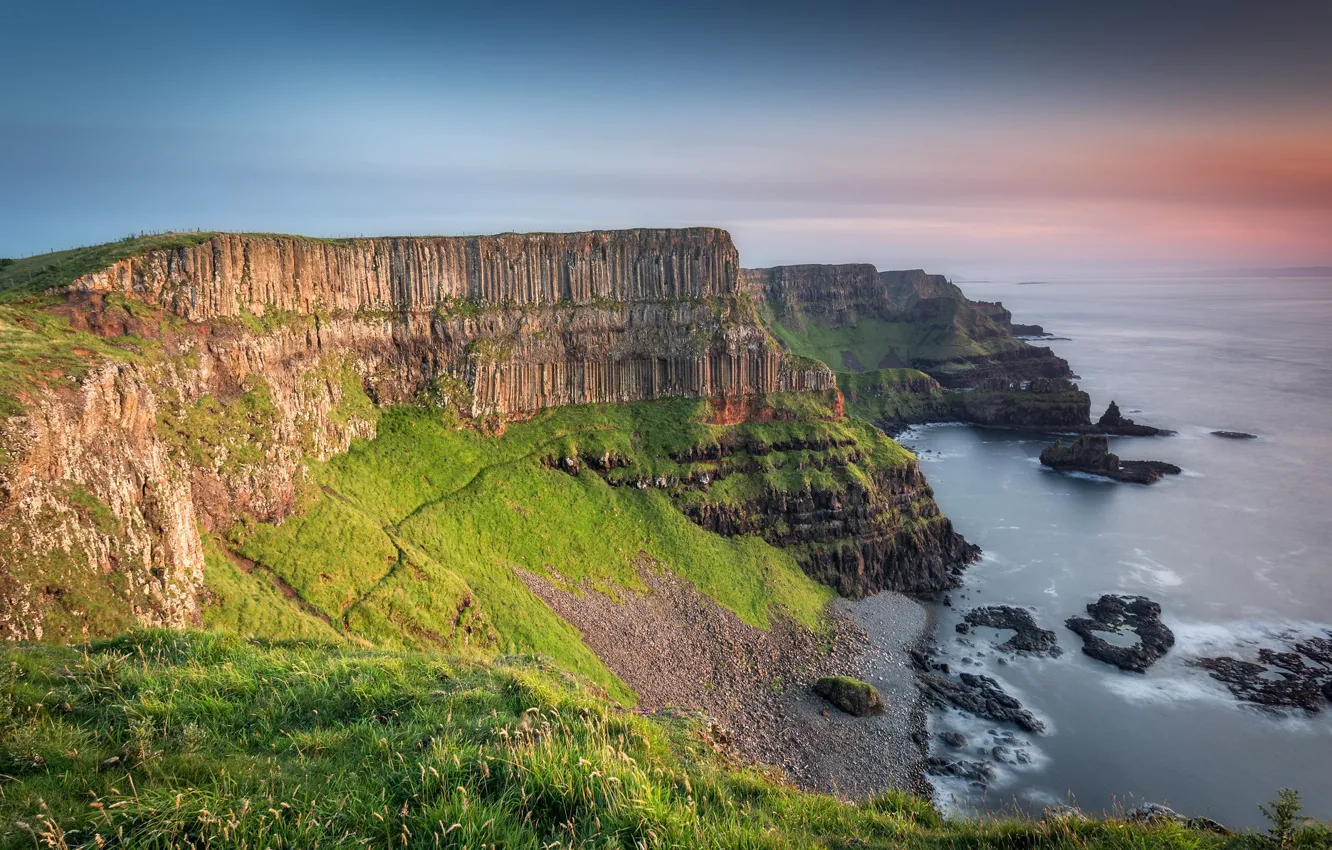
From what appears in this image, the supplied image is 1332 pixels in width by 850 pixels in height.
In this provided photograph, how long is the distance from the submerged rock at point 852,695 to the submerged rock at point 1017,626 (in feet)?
53.4

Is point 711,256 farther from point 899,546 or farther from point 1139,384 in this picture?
point 1139,384

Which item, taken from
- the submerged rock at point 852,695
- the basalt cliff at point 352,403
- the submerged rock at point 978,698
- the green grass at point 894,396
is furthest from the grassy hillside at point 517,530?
the green grass at point 894,396

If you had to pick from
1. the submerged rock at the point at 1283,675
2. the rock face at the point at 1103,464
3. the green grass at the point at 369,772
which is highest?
the green grass at the point at 369,772

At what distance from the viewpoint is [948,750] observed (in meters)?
44.8

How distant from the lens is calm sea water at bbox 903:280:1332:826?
42.4 m

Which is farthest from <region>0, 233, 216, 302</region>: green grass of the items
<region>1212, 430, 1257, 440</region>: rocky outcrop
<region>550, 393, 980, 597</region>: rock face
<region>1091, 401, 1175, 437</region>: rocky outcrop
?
<region>1212, 430, 1257, 440</region>: rocky outcrop

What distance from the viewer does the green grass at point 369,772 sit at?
25.2ft

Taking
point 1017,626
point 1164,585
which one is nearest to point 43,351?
point 1017,626

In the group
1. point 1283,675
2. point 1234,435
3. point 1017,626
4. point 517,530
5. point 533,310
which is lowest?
point 1283,675

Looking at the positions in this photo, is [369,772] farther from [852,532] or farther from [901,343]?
[901,343]

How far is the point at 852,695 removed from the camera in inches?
1868

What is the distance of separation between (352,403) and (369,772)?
50.6 m

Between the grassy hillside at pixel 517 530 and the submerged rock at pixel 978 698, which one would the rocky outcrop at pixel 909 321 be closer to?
the grassy hillside at pixel 517 530

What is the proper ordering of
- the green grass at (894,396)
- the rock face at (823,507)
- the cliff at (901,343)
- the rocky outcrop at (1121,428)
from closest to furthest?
the rock face at (823,507) < the rocky outcrop at (1121,428) < the green grass at (894,396) < the cliff at (901,343)
